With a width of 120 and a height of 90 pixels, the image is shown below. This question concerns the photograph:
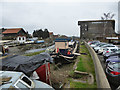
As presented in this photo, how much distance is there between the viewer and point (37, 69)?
5.29 m

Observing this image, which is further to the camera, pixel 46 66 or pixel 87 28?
pixel 87 28

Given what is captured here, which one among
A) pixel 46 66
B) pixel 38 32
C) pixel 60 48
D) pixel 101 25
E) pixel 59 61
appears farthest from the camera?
pixel 38 32

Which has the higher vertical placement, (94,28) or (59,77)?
(94,28)

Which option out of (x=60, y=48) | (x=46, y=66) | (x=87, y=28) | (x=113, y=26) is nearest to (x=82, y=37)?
(x=87, y=28)

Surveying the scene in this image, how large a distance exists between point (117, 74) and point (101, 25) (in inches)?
2085

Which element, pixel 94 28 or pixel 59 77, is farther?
pixel 94 28

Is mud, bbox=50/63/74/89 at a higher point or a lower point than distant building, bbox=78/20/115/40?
lower

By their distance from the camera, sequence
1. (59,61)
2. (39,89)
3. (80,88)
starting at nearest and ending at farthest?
(39,89) < (80,88) < (59,61)

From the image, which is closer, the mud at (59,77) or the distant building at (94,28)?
the mud at (59,77)

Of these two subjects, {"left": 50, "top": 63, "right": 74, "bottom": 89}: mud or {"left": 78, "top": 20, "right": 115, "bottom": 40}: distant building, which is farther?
{"left": 78, "top": 20, "right": 115, "bottom": 40}: distant building

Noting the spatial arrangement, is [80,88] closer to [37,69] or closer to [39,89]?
[39,89]

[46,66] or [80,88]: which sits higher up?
[46,66]

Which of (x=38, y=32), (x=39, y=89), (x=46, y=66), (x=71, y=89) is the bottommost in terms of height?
(x=71, y=89)

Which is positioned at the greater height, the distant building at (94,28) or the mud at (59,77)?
the distant building at (94,28)
